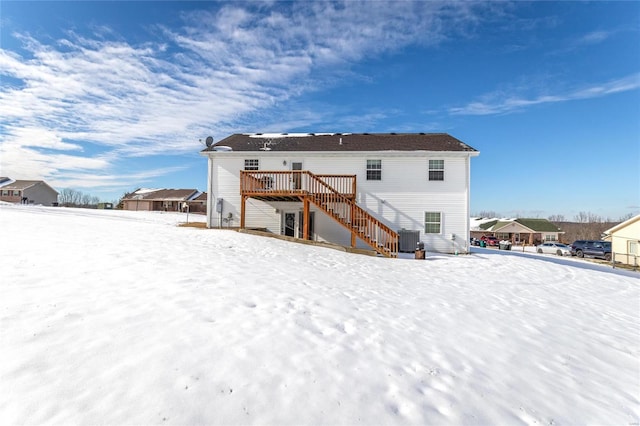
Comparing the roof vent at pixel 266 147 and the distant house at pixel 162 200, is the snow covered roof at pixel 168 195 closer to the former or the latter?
the distant house at pixel 162 200

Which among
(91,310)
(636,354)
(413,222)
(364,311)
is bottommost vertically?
(636,354)

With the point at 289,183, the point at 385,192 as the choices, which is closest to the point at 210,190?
the point at 289,183

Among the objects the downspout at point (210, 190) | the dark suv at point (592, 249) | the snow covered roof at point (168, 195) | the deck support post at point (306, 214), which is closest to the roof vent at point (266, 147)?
the downspout at point (210, 190)

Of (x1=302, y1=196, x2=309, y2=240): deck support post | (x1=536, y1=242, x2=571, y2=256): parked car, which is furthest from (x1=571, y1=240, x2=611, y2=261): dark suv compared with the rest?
(x1=302, y1=196, x2=309, y2=240): deck support post

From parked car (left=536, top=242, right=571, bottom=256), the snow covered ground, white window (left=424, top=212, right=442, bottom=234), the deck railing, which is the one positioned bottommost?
parked car (left=536, top=242, right=571, bottom=256)

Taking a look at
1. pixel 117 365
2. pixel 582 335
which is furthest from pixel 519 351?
pixel 117 365

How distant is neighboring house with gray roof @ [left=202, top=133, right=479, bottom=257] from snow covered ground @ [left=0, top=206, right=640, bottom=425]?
25.7ft

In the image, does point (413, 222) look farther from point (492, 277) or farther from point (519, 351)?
point (519, 351)

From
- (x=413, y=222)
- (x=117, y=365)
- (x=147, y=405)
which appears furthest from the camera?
(x=413, y=222)

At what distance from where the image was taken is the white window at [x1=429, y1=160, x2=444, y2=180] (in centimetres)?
1584

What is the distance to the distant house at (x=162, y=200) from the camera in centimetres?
4906

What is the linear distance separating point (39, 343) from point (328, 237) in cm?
1333

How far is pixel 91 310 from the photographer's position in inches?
169

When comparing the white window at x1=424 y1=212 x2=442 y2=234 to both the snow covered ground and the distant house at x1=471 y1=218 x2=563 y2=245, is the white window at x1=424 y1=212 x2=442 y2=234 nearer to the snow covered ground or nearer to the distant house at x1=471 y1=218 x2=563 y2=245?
the snow covered ground
